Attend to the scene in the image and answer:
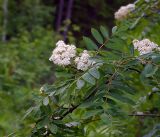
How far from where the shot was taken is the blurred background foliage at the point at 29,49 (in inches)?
86.2

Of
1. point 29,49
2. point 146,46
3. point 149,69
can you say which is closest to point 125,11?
point 146,46

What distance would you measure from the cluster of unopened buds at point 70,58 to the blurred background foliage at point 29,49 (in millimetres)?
149

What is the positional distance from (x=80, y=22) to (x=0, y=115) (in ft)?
24.5

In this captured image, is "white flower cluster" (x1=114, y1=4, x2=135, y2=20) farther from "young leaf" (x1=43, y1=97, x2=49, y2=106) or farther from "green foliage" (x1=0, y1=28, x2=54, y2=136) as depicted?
"green foliage" (x1=0, y1=28, x2=54, y2=136)

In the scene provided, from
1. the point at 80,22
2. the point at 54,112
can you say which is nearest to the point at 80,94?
the point at 54,112

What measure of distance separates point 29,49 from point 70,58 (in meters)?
4.99

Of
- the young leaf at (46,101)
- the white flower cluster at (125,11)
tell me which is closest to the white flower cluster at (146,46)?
the young leaf at (46,101)

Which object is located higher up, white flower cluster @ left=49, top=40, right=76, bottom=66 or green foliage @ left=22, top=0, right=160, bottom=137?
white flower cluster @ left=49, top=40, right=76, bottom=66

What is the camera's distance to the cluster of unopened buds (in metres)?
1.24

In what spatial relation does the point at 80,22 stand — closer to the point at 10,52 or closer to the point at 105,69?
the point at 10,52

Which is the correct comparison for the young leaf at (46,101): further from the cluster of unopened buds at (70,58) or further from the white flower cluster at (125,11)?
the white flower cluster at (125,11)

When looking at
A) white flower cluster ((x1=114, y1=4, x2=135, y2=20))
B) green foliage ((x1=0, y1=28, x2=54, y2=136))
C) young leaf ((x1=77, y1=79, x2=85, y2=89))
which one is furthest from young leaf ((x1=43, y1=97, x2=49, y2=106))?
green foliage ((x1=0, y1=28, x2=54, y2=136))

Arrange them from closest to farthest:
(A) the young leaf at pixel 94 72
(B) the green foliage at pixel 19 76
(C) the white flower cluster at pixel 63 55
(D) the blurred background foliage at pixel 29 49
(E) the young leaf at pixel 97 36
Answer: (A) the young leaf at pixel 94 72 < (C) the white flower cluster at pixel 63 55 < (E) the young leaf at pixel 97 36 < (D) the blurred background foliage at pixel 29 49 < (B) the green foliage at pixel 19 76

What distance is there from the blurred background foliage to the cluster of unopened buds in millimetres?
149
